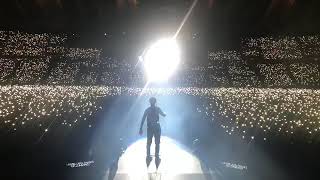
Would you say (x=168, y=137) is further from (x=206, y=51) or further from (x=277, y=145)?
(x=206, y=51)

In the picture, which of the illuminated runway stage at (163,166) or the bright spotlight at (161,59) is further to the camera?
the bright spotlight at (161,59)

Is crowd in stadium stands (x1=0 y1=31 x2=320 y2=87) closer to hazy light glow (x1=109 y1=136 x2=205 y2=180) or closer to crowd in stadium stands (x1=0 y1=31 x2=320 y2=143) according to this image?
crowd in stadium stands (x1=0 y1=31 x2=320 y2=143)

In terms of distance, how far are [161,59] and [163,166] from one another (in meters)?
11.6

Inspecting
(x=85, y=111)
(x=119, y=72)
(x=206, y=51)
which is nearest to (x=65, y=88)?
(x=119, y=72)

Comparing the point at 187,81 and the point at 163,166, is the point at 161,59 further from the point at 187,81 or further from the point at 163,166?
the point at 163,166

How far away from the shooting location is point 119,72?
18469 millimetres

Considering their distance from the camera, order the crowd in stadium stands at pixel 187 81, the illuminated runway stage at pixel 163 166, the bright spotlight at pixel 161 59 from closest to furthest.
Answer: the illuminated runway stage at pixel 163 166
the crowd in stadium stands at pixel 187 81
the bright spotlight at pixel 161 59

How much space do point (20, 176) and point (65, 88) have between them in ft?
34.7

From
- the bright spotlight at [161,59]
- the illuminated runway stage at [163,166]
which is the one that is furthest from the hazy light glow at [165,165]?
the bright spotlight at [161,59]

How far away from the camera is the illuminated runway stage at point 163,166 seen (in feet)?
22.8

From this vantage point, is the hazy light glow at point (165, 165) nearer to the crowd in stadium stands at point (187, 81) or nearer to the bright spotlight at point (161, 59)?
the crowd in stadium stands at point (187, 81)

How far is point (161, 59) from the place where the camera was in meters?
18.8

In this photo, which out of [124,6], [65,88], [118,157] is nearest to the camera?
[118,157]

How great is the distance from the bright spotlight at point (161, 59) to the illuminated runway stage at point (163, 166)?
8.40 meters
